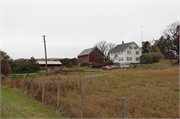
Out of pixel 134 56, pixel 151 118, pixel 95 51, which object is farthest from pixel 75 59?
pixel 151 118

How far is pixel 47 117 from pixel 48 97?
2.21 metres

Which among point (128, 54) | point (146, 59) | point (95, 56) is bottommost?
point (146, 59)

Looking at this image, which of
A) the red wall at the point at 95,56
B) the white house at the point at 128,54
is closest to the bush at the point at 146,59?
the white house at the point at 128,54

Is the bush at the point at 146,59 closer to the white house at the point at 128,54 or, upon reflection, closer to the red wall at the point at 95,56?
the white house at the point at 128,54

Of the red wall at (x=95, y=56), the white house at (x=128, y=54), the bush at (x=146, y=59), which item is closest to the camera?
the bush at (x=146, y=59)

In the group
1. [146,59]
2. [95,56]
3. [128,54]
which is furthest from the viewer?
[95,56]

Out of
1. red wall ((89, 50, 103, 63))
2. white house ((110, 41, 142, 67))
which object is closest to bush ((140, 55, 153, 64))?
white house ((110, 41, 142, 67))

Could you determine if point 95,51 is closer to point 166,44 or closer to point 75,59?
point 75,59

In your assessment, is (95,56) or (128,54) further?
(95,56)

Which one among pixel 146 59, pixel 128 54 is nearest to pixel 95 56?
pixel 128 54

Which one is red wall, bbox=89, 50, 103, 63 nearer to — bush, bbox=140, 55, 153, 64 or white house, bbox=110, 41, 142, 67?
white house, bbox=110, 41, 142, 67

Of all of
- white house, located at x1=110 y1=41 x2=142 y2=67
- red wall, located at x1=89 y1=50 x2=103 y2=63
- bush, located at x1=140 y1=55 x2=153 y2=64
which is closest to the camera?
bush, located at x1=140 y1=55 x2=153 y2=64

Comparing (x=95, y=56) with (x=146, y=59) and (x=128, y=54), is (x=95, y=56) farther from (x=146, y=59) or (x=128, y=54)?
(x=146, y=59)

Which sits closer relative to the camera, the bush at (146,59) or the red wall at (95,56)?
the bush at (146,59)
